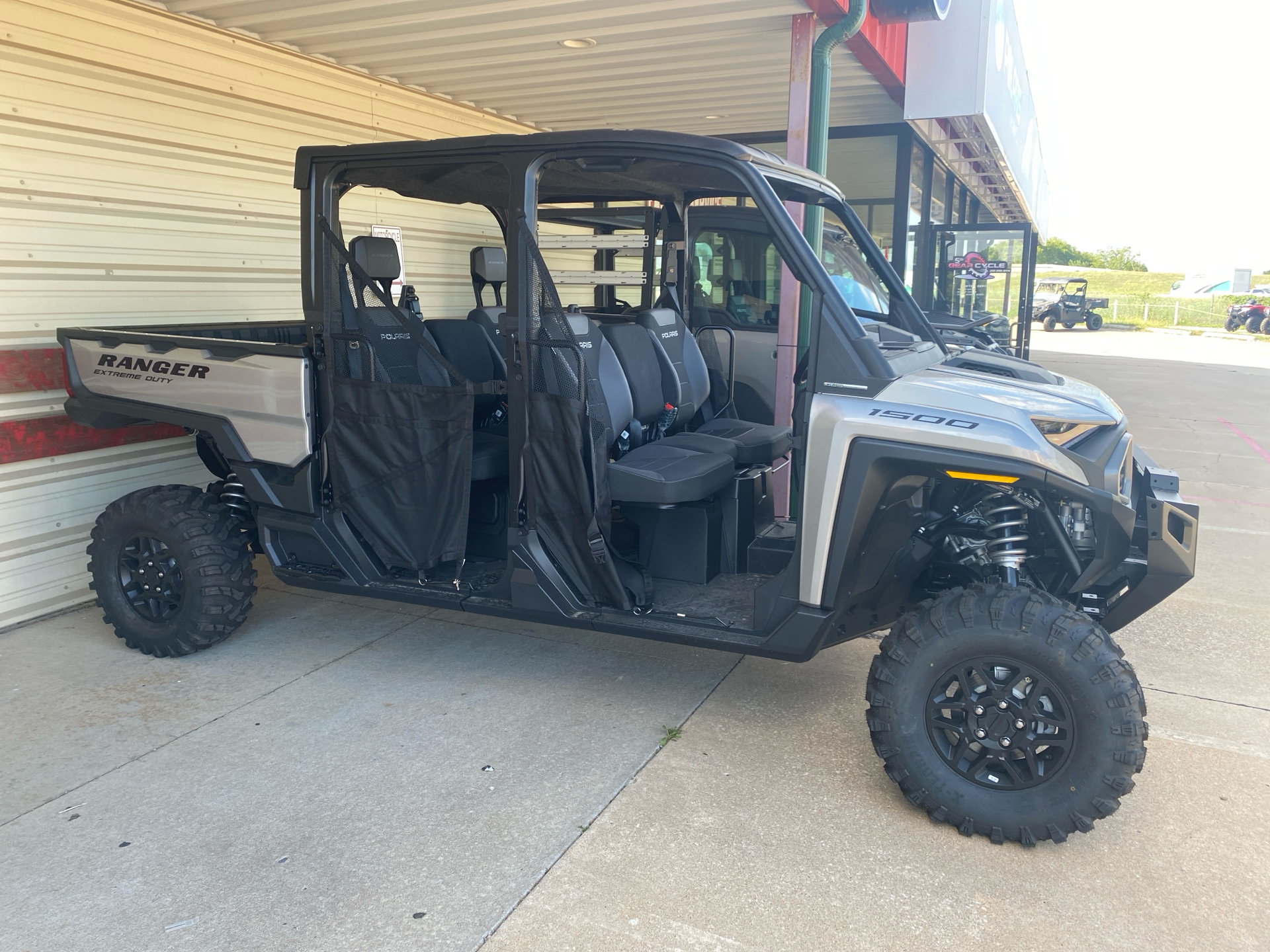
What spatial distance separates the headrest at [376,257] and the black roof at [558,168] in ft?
0.82

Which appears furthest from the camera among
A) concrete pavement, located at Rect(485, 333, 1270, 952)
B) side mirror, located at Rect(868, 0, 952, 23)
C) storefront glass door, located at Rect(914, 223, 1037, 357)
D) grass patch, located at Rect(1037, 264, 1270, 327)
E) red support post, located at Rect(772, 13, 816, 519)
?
grass patch, located at Rect(1037, 264, 1270, 327)

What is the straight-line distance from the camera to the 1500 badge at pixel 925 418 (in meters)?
2.85

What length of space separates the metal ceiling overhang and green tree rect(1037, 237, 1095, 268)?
55.5 meters

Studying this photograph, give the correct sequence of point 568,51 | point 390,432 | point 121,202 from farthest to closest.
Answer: point 568,51
point 121,202
point 390,432

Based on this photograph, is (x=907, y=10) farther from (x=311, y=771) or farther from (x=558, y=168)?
(x=311, y=771)


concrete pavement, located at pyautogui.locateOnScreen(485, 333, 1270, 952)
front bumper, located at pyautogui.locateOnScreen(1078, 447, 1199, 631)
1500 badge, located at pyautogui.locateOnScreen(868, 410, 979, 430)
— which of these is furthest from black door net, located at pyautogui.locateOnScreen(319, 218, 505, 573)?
front bumper, located at pyautogui.locateOnScreen(1078, 447, 1199, 631)

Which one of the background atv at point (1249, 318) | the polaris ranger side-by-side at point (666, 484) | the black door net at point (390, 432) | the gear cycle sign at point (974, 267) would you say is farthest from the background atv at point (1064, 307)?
the black door net at point (390, 432)

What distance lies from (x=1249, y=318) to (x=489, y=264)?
106 ft

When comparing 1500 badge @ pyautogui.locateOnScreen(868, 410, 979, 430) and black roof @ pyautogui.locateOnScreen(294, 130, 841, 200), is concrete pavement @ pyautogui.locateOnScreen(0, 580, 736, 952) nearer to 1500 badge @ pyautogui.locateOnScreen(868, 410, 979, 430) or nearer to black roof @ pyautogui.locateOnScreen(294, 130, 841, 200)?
1500 badge @ pyautogui.locateOnScreen(868, 410, 979, 430)

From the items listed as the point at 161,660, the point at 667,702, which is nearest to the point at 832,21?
the point at 667,702

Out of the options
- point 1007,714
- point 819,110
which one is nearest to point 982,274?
point 819,110

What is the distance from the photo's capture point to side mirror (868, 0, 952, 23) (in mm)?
6137

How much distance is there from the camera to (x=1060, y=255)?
6122 cm

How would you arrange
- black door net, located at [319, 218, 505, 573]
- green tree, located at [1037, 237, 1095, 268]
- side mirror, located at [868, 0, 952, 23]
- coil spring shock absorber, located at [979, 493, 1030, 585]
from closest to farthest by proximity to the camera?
coil spring shock absorber, located at [979, 493, 1030, 585] → black door net, located at [319, 218, 505, 573] → side mirror, located at [868, 0, 952, 23] → green tree, located at [1037, 237, 1095, 268]
